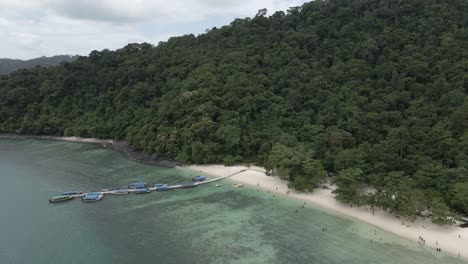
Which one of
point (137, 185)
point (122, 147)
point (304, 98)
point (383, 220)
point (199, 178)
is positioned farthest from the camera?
point (122, 147)

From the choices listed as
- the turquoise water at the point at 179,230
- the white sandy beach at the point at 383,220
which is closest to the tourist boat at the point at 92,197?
the turquoise water at the point at 179,230

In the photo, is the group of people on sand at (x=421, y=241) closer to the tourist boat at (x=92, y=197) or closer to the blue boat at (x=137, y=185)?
the blue boat at (x=137, y=185)

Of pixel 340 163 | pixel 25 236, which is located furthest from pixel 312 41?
pixel 25 236

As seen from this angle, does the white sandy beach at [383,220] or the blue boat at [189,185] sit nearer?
A: the white sandy beach at [383,220]

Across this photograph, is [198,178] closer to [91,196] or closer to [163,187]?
[163,187]

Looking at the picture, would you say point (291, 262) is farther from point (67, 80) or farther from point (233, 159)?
point (67, 80)

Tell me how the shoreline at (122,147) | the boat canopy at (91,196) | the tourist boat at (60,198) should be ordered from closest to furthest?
the tourist boat at (60,198)
the boat canopy at (91,196)
the shoreline at (122,147)

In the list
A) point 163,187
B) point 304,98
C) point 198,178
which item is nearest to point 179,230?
point 163,187
